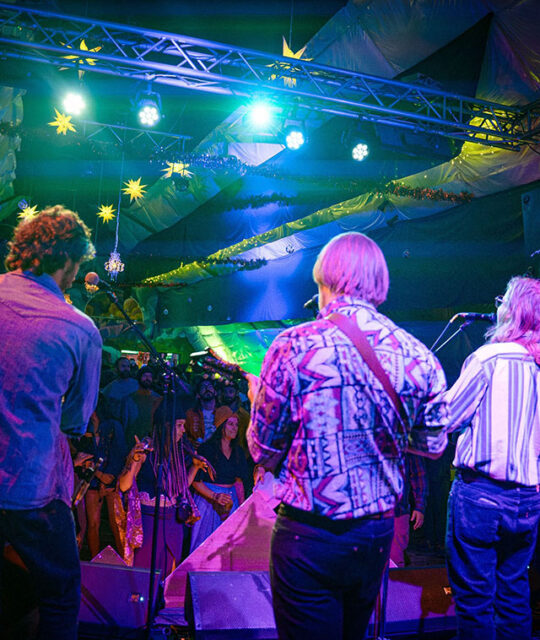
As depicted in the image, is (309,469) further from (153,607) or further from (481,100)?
(481,100)

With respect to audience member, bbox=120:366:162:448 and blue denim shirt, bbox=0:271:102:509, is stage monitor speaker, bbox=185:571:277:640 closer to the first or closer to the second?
blue denim shirt, bbox=0:271:102:509

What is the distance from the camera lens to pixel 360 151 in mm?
8148

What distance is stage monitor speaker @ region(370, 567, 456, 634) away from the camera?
303 cm

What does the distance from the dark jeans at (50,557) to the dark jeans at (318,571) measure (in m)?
0.70

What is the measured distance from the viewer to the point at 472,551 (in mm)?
2307

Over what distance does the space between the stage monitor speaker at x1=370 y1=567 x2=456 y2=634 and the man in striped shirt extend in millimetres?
770

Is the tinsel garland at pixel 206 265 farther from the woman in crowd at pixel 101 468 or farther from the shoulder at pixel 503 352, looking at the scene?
the shoulder at pixel 503 352

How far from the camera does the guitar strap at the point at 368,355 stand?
1.55 metres

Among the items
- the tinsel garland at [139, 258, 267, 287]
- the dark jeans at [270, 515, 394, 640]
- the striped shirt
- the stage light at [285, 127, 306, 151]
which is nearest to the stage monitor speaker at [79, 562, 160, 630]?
the dark jeans at [270, 515, 394, 640]

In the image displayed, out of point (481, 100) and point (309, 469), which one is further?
point (481, 100)

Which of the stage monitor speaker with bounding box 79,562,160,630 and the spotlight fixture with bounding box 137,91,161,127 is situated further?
the spotlight fixture with bounding box 137,91,161,127

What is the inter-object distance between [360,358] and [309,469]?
35 centimetres

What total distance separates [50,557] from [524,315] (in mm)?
2182

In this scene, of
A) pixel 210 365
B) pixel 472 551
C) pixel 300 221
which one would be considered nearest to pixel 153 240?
pixel 300 221
